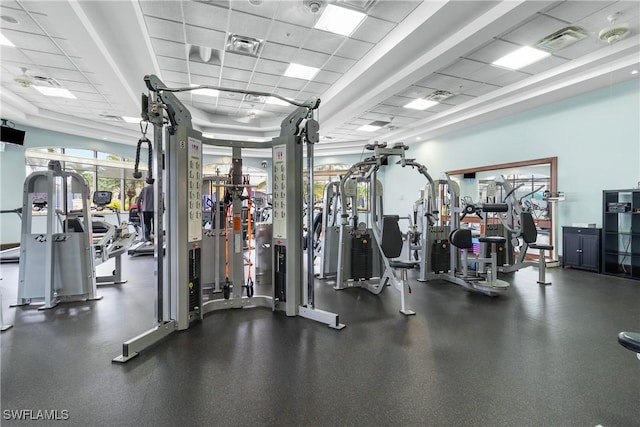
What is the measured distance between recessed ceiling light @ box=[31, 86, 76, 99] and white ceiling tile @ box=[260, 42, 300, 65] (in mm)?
4648

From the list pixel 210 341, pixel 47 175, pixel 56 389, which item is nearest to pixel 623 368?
pixel 210 341

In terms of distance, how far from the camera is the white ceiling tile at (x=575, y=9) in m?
4.05

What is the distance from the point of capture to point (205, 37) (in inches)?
198

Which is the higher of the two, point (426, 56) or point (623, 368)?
point (426, 56)

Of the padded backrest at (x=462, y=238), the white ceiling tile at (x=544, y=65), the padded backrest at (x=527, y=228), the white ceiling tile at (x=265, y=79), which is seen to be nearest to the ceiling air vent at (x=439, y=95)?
the white ceiling tile at (x=544, y=65)

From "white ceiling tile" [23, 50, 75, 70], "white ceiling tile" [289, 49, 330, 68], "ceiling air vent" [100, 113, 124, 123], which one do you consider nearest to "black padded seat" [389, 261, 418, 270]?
"white ceiling tile" [289, 49, 330, 68]

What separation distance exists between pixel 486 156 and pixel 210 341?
8.36m

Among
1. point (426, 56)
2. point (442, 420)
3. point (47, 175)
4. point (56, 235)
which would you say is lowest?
point (442, 420)

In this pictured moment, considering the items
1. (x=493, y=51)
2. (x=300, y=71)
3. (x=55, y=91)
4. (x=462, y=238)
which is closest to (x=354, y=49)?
(x=300, y=71)

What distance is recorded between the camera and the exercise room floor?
1927mm

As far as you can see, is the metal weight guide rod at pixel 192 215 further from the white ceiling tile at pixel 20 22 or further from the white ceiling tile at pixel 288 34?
→ the white ceiling tile at pixel 20 22

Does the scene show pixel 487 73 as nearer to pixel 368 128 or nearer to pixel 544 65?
pixel 544 65

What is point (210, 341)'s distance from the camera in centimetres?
295

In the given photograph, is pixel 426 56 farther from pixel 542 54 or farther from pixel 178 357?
pixel 178 357
